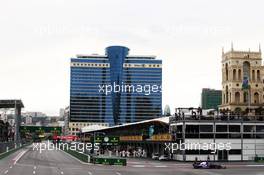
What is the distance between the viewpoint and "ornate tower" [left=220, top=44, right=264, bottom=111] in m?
159

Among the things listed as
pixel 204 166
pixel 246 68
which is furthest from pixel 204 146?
pixel 246 68

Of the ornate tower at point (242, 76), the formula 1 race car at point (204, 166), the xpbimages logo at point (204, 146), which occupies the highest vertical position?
the ornate tower at point (242, 76)

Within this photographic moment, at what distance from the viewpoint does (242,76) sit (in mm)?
160250

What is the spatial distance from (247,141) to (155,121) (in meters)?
18.8

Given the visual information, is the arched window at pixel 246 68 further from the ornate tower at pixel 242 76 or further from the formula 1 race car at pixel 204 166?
the formula 1 race car at pixel 204 166

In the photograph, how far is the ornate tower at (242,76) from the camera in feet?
523

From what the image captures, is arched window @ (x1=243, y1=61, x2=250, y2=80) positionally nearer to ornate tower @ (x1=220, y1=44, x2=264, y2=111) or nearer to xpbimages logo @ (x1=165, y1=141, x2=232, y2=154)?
ornate tower @ (x1=220, y1=44, x2=264, y2=111)

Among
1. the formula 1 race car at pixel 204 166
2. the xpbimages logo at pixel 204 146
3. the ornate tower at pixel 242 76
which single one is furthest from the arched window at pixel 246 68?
the formula 1 race car at pixel 204 166

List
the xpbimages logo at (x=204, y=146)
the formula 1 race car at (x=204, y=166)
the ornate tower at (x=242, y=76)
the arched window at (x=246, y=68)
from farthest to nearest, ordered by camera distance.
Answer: the arched window at (x=246, y=68) < the ornate tower at (x=242, y=76) < the xpbimages logo at (x=204, y=146) < the formula 1 race car at (x=204, y=166)

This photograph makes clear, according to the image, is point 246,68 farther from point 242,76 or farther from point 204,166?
point 204,166

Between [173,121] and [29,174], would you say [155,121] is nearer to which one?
[173,121]

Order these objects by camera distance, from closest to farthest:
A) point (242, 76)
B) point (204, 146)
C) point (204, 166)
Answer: point (204, 166) < point (204, 146) < point (242, 76)

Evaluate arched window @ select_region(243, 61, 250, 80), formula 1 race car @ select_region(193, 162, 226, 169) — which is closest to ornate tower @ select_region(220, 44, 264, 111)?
arched window @ select_region(243, 61, 250, 80)

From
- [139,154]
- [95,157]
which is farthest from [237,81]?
[95,157]
